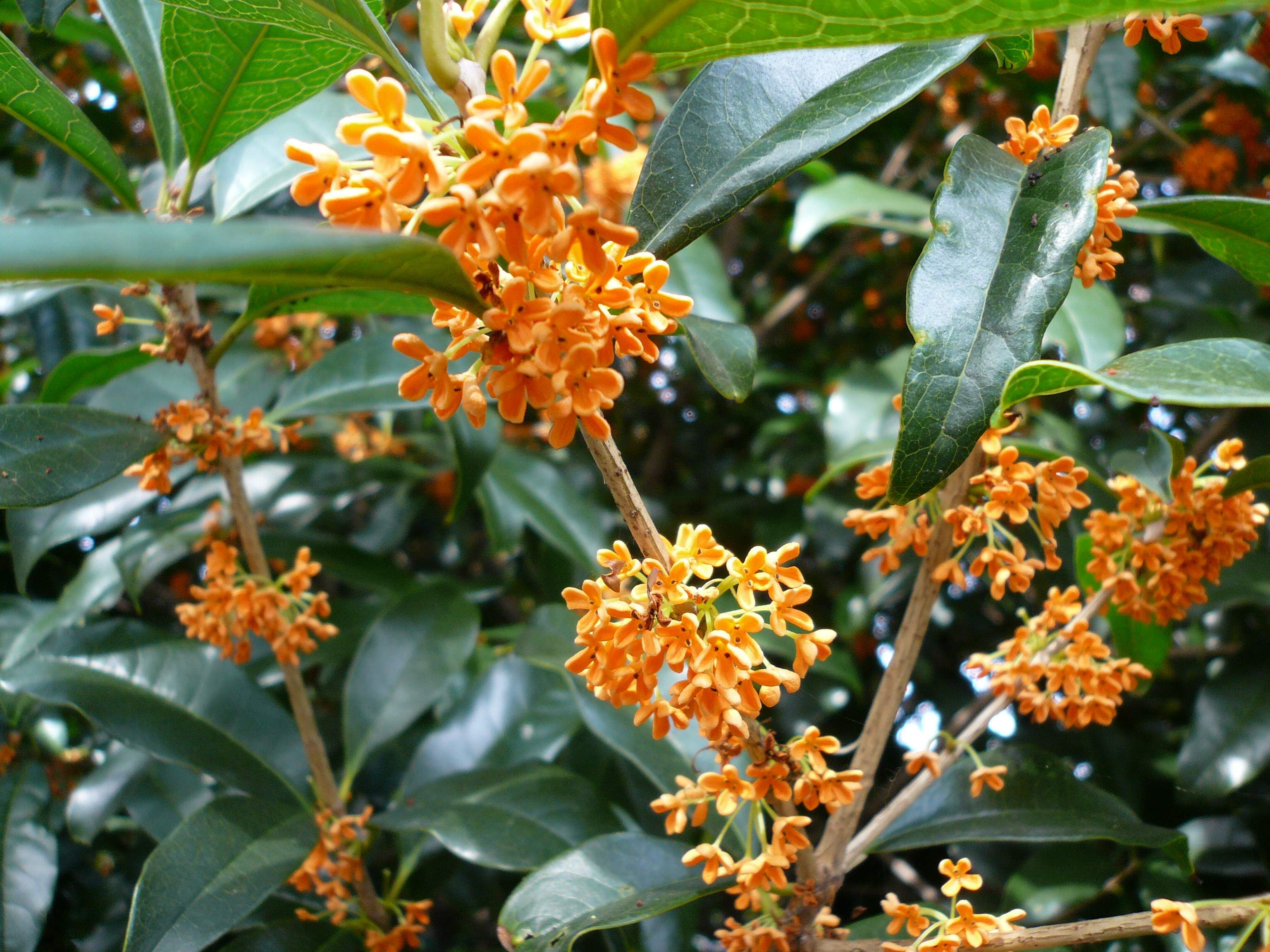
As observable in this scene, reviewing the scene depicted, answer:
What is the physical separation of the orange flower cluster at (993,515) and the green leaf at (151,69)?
1145 mm

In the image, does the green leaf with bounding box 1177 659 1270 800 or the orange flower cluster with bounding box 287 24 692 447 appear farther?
the green leaf with bounding box 1177 659 1270 800

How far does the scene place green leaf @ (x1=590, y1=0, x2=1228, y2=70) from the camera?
23.3 inches

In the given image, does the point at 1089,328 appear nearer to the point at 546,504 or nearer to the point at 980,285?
the point at 980,285

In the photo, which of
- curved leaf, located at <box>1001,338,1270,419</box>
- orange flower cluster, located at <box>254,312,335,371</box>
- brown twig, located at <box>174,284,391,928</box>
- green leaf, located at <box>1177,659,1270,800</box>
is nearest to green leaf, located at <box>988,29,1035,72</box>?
curved leaf, located at <box>1001,338,1270,419</box>

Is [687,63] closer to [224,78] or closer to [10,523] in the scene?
[224,78]

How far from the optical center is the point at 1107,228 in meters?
0.89

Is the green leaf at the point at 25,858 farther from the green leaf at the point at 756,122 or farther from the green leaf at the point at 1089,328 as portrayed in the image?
the green leaf at the point at 1089,328

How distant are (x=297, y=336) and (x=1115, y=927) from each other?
2.35 meters

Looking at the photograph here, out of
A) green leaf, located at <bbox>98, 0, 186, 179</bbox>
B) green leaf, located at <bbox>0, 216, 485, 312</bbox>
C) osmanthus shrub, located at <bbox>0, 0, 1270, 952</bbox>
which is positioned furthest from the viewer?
green leaf, located at <bbox>98, 0, 186, 179</bbox>

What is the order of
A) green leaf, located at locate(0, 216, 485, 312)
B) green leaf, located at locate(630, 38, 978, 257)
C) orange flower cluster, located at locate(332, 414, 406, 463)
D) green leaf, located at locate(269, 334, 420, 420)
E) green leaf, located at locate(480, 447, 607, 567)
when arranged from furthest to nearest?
1. orange flower cluster, located at locate(332, 414, 406, 463)
2. green leaf, located at locate(480, 447, 607, 567)
3. green leaf, located at locate(269, 334, 420, 420)
4. green leaf, located at locate(630, 38, 978, 257)
5. green leaf, located at locate(0, 216, 485, 312)

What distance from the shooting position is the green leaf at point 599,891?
3.17 feet

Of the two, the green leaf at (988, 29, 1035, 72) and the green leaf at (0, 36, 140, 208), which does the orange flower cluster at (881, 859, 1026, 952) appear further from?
the green leaf at (0, 36, 140, 208)

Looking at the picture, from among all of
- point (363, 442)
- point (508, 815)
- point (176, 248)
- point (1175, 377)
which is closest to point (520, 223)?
Answer: point (176, 248)

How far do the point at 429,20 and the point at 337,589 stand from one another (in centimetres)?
209
